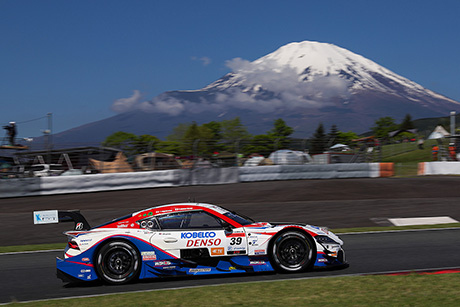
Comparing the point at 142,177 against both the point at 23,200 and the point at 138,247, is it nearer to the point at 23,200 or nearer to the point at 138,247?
the point at 23,200

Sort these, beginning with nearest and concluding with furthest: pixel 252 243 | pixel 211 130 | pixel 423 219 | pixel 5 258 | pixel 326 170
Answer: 1. pixel 252 243
2. pixel 5 258
3. pixel 423 219
4. pixel 326 170
5. pixel 211 130

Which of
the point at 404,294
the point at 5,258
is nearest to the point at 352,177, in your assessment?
the point at 5,258

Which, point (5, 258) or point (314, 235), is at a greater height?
point (314, 235)

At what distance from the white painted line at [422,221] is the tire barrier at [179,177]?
30.8 ft

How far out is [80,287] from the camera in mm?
7238

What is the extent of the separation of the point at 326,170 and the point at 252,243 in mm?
17259

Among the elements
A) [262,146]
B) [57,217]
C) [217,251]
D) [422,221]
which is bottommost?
[422,221]

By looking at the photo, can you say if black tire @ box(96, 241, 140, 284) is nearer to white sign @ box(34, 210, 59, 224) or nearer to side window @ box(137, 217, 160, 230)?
side window @ box(137, 217, 160, 230)

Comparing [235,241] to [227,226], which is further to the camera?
[227,226]

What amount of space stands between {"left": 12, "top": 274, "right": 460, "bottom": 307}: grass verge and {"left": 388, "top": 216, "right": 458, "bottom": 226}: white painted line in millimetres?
7405

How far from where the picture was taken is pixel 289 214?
50.1 feet

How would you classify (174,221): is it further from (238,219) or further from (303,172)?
(303,172)

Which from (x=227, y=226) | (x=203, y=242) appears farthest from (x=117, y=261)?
(x=227, y=226)

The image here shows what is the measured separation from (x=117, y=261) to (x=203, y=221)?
4.44 ft
